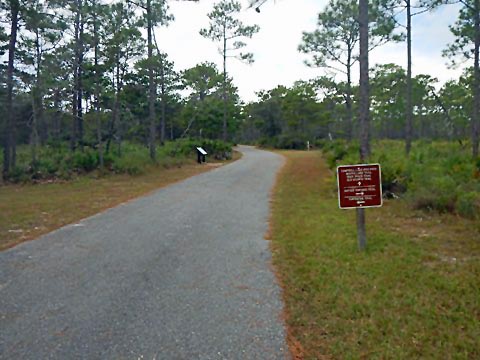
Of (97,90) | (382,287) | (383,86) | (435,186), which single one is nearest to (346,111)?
(383,86)

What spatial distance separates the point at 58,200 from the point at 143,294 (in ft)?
27.5

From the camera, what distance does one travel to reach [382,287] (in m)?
4.30

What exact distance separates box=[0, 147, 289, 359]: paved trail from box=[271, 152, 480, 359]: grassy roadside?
317 mm

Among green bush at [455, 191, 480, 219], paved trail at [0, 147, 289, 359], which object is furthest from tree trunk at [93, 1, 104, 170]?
green bush at [455, 191, 480, 219]

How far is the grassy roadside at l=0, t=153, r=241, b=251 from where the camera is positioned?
307 inches

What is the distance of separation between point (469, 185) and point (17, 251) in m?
9.09

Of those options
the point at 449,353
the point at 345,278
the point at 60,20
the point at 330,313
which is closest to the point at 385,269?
the point at 345,278

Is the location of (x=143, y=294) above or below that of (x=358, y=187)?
below

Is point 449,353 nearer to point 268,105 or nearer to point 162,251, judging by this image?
point 162,251

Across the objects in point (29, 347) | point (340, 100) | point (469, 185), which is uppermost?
point (340, 100)

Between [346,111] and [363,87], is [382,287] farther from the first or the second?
[346,111]

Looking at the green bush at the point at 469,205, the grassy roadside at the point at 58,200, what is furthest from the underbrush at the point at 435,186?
the grassy roadside at the point at 58,200

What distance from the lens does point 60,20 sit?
1755 cm

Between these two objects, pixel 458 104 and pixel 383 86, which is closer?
pixel 383 86
